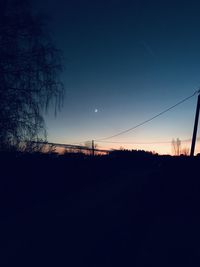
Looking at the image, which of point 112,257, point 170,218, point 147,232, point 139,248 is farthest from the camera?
point 170,218

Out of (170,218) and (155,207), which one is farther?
(155,207)

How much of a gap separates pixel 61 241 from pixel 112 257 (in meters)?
1.44

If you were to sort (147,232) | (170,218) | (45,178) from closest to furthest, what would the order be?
(147,232), (170,218), (45,178)

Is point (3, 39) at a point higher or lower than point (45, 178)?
higher

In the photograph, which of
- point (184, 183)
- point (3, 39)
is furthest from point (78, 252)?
point (184, 183)

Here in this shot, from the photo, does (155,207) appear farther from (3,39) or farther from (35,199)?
(3,39)

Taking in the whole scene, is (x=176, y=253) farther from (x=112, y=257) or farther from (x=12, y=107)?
(x=12, y=107)

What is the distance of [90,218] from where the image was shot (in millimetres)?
7953

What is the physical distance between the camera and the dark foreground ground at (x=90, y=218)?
523 centimetres

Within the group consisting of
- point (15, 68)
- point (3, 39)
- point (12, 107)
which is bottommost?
point (12, 107)

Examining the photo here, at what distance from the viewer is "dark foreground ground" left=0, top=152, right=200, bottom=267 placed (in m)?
5.23

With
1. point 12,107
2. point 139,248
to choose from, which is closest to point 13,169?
point 12,107

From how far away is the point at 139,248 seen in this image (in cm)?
562

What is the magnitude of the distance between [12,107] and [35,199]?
4025 millimetres
